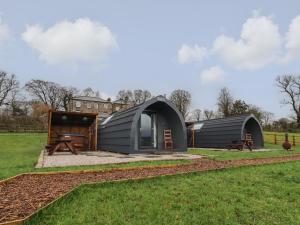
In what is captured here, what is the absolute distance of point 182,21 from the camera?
12.3m

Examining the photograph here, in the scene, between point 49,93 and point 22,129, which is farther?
point 49,93

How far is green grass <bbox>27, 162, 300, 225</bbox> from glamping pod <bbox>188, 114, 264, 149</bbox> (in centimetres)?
1249

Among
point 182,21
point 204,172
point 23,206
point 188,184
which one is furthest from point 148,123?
point 23,206

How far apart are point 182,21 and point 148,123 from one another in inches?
217

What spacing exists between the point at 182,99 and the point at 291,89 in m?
18.4

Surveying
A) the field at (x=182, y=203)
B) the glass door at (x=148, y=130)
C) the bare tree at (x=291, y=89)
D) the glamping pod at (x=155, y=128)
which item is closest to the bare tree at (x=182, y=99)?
the bare tree at (x=291, y=89)

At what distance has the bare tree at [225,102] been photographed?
1695 inches

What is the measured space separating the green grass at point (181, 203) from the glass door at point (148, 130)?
8.73 metres

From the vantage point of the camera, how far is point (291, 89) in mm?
43406

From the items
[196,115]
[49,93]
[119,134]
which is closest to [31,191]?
[119,134]

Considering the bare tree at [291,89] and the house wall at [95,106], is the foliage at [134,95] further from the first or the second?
the bare tree at [291,89]

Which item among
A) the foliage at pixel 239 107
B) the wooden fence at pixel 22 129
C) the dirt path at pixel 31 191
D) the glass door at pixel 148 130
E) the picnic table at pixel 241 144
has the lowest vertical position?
the dirt path at pixel 31 191

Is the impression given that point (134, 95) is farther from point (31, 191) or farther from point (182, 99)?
point (31, 191)

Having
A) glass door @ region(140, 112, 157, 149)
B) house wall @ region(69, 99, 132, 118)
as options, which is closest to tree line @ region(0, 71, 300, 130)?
house wall @ region(69, 99, 132, 118)
